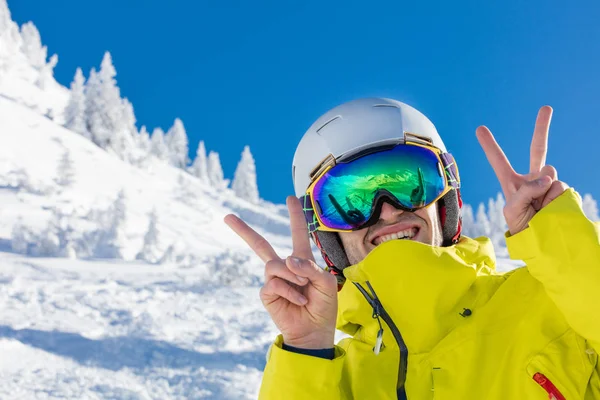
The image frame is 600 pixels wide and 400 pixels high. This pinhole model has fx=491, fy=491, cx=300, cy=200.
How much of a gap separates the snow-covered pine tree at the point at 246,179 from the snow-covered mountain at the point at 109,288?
25.2m

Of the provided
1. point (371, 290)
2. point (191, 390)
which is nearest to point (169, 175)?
point (191, 390)

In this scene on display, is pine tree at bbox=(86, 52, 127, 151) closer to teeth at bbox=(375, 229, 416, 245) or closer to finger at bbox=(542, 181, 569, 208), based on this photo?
teeth at bbox=(375, 229, 416, 245)

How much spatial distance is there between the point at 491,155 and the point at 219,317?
28.7 ft

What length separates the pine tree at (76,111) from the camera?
171ft

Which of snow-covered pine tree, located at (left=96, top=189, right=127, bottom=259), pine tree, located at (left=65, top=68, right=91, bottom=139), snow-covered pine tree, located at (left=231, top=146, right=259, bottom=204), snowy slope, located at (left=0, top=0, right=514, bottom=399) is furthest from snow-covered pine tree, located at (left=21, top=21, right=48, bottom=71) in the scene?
snow-covered pine tree, located at (left=96, top=189, right=127, bottom=259)

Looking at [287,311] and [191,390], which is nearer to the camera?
[287,311]

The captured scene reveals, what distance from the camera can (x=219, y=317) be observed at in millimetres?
10383

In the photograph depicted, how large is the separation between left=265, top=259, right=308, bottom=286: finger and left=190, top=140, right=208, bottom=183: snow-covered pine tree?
2956 inches

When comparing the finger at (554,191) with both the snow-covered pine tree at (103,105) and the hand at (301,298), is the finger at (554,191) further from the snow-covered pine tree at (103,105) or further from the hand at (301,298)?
the snow-covered pine tree at (103,105)

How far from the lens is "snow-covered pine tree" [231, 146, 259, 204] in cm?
7075

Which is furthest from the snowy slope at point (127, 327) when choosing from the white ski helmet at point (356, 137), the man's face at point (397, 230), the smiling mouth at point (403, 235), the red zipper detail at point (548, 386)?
the red zipper detail at point (548, 386)

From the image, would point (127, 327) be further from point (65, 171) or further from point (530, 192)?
point (65, 171)

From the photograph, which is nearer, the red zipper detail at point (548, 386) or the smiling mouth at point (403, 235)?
the red zipper detail at point (548, 386)

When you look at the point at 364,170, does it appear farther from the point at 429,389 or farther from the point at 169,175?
the point at 169,175
